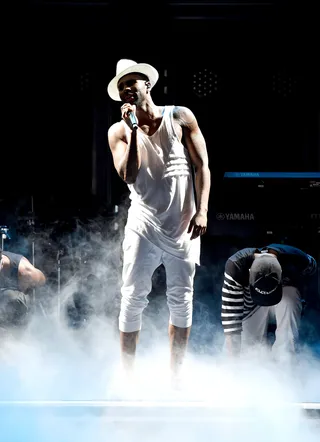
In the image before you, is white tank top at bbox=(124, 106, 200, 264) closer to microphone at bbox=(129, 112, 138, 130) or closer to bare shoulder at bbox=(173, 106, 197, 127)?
bare shoulder at bbox=(173, 106, 197, 127)

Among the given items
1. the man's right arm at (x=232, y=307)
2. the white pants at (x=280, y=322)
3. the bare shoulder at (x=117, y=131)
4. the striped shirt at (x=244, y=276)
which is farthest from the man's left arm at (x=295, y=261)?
the bare shoulder at (x=117, y=131)

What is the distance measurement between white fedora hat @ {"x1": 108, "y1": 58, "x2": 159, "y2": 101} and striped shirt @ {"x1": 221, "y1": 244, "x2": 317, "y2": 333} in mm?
1283

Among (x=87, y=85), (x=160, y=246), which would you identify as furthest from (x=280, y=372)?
(x=87, y=85)

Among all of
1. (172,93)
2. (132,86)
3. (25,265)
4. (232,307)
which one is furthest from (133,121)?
(232,307)

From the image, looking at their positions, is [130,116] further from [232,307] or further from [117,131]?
[232,307]

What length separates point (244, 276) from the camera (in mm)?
3391

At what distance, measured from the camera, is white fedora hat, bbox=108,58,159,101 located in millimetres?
3150

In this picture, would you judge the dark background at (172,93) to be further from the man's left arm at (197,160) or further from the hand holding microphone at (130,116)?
the hand holding microphone at (130,116)

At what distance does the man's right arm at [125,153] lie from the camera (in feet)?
9.73

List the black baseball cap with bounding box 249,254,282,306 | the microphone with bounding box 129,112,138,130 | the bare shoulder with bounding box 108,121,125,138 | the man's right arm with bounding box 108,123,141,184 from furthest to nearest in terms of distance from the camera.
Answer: the black baseball cap with bounding box 249,254,282,306
the bare shoulder with bounding box 108,121,125,138
the man's right arm with bounding box 108,123,141,184
the microphone with bounding box 129,112,138,130

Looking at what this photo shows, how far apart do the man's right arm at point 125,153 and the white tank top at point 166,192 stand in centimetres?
9

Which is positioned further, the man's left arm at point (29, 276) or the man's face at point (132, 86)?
the man's left arm at point (29, 276)

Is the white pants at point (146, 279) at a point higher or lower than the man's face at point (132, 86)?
lower

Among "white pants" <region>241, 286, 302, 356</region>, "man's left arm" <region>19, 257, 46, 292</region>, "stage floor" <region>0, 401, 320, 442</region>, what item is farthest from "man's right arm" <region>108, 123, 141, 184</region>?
"stage floor" <region>0, 401, 320, 442</region>
